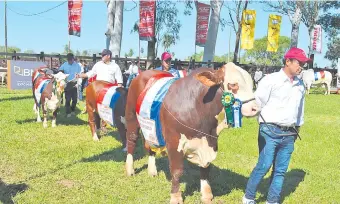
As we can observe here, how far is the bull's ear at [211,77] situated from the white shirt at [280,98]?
1.60 ft

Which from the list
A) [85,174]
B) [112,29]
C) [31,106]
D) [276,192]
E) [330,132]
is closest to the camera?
[276,192]

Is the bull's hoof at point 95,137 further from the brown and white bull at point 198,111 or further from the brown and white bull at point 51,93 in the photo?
the brown and white bull at point 198,111

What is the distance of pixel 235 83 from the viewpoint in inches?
158

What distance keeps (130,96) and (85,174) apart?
4.64 ft

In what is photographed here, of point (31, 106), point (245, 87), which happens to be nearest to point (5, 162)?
point (245, 87)

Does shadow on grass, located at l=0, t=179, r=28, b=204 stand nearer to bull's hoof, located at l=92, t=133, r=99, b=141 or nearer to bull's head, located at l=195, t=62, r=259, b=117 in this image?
bull's head, located at l=195, t=62, r=259, b=117

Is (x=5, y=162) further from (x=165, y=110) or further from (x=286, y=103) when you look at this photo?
(x=286, y=103)

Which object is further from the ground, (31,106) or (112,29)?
(112,29)

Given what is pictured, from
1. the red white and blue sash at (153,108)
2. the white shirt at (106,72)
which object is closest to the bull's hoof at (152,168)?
the red white and blue sash at (153,108)

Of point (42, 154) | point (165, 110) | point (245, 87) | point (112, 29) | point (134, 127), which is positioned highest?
point (112, 29)

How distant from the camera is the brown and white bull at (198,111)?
160 inches

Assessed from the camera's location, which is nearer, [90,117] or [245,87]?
[245,87]

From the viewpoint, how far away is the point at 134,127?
608 centimetres

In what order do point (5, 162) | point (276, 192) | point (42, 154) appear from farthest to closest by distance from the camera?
point (42, 154) < point (5, 162) < point (276, 192)
